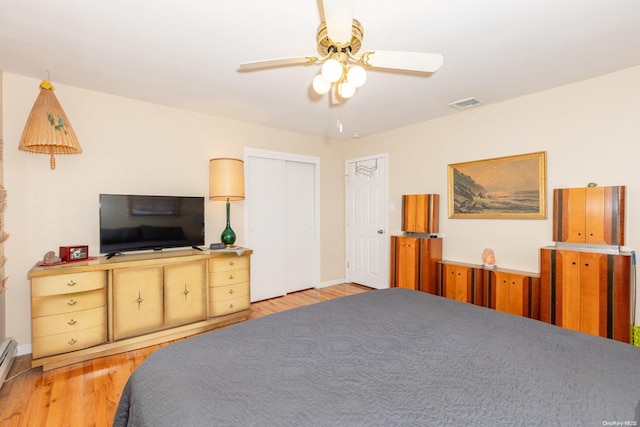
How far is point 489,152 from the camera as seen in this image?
3.43 m

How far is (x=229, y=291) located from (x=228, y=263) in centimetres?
31

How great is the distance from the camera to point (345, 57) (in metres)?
1.61

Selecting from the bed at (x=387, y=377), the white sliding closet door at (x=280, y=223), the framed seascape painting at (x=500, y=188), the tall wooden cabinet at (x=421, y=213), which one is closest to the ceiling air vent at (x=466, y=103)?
the framed seascape painting at (x=500, y=188)

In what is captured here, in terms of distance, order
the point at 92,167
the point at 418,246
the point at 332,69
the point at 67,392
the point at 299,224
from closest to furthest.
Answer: the point at 332,69, the point at 67,392, the point at 92,167, the point at 418,246, the point at 299,224

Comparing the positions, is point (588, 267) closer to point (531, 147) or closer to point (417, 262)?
point (531, 147)

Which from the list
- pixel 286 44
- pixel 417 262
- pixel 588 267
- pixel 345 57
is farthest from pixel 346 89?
pixel 417 262

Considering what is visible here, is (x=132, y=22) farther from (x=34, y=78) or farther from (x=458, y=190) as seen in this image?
(x=458, y=190)

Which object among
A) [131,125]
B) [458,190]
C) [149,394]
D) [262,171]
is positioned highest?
[131,125]

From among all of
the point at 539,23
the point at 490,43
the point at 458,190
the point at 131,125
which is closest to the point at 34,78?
the point at 131,125

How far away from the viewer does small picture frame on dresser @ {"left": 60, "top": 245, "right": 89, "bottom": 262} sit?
Result: 2.64m

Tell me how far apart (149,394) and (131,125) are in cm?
298

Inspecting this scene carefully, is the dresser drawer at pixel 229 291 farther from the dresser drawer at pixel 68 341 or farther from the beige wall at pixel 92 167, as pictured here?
the dresser drawer at pixel 68 341

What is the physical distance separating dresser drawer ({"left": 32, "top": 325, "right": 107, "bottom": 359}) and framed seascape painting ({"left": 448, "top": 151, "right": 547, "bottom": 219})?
12.7 ft

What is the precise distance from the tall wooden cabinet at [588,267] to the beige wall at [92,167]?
11.2ft
